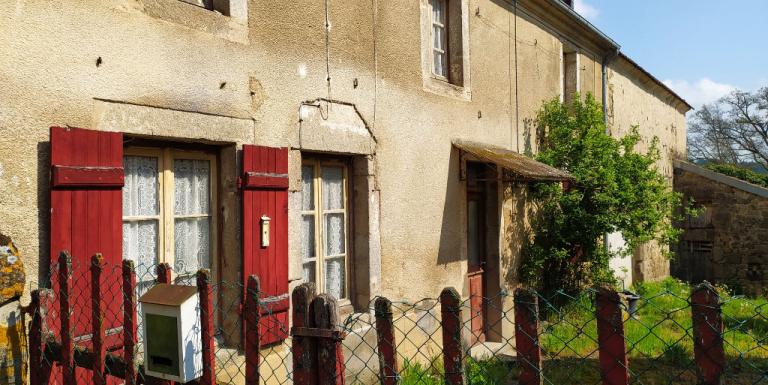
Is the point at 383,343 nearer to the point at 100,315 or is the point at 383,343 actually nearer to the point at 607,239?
the point at 100,315

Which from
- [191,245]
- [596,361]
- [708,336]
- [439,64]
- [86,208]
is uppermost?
[439,64]

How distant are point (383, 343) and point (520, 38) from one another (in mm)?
6836

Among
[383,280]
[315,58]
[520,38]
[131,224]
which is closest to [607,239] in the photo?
[520,38]

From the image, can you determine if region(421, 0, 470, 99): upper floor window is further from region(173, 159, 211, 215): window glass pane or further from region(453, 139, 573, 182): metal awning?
region(173, 159, 211, 215): window glass pane

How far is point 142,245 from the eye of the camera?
13.1ft

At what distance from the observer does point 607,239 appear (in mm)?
10273

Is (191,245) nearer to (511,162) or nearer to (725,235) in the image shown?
(511,162)

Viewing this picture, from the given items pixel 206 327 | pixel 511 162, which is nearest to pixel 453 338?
pixel 206 327

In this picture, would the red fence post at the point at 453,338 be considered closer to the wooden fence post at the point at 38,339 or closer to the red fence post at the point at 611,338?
the red fence post at the point at 611,338

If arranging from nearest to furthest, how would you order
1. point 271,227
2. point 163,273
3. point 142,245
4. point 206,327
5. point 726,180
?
point 206,327 < point 163,273 < point 142,245 < point 271,227 < point 726,180

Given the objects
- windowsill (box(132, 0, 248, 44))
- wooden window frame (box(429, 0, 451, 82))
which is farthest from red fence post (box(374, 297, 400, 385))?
wooden window frame (box(429, 0, 451, 82))

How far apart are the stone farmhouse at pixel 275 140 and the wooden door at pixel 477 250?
0.03 m

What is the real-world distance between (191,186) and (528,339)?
321 cm

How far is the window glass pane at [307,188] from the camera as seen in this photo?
5.14m
